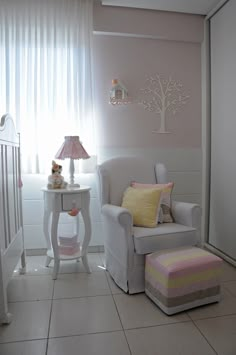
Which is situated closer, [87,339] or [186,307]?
[87,339]

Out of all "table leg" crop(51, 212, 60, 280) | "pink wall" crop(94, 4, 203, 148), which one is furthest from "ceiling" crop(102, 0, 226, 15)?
"table leg" crop(51, 212, 60, 280)

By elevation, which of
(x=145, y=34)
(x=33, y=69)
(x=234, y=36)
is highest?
(x=145, y=34)

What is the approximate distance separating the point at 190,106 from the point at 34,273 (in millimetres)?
2270

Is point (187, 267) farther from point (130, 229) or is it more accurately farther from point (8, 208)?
point (8, 208)

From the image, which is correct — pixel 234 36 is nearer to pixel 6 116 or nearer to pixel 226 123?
pixel 226 123

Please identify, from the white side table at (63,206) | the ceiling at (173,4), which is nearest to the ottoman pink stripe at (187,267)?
the white side table at (63,206)

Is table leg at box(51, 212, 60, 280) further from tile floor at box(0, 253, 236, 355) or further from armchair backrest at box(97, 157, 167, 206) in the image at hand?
armchair backrest at box(97, 157, 167, 206)

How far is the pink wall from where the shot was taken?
268 centimetres

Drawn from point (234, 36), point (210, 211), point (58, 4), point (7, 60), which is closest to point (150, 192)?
point (210, 211)

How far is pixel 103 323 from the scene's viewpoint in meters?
1.59

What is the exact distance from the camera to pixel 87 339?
1451mm

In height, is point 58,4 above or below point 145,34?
above

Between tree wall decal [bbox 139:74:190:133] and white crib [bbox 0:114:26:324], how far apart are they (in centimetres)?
139

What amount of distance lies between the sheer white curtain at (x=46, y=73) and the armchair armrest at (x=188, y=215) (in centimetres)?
101
